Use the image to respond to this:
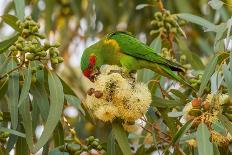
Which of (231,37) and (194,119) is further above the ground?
(231,37)

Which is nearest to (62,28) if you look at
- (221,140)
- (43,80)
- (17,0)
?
(17,0)

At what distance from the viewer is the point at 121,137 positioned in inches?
112

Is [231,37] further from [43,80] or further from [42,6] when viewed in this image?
[42,6]

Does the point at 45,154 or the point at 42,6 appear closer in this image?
the point at 45,154

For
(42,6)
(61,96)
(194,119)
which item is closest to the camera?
(194,119)

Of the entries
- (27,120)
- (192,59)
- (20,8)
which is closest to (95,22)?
(192,59)

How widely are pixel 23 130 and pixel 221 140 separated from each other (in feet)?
3.20

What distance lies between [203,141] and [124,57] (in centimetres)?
118

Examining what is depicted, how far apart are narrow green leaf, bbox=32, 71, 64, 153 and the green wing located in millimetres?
633

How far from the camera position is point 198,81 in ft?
10.4

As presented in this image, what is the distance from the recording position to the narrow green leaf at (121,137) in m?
2.79

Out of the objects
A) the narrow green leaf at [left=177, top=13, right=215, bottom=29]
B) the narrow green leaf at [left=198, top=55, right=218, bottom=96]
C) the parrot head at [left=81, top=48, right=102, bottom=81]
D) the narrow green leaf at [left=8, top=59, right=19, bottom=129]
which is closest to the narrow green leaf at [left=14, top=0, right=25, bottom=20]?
the narrow green leaf at [left=8, top=59, right=19, bottom=129]

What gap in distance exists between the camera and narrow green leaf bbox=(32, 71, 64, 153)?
8.71ft

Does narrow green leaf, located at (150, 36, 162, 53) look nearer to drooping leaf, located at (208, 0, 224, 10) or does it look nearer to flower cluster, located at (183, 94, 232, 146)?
drooping leaf, located at (208, 0, 224, 10)
